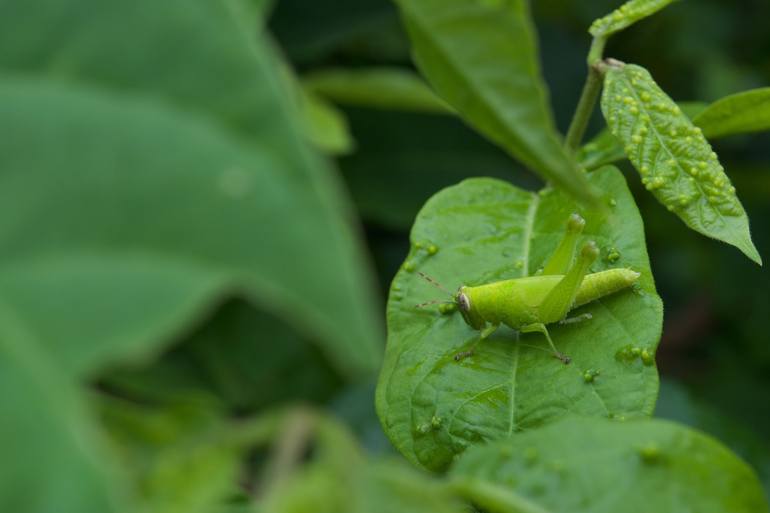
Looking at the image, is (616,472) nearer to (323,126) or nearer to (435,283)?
(435,283)

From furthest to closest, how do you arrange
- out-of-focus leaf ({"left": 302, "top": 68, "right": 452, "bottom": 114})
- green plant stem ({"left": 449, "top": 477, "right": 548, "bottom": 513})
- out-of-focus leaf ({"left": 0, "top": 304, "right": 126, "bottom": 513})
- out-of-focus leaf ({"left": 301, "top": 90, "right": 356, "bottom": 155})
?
out-of-focus leaf ({"left": 302, "top": 68, "right": 452, "bottom": 114})
out-of-focus leaf ({"left": 301, "top": 90, "right": 356, "bottom": 155})
green plant stem ({"left": 449, "top": 477, "right": 548, "bottom": 513})
out-of-focus leaf ({"left": 0, "top": 304, "right": 126, "bottom": 513})

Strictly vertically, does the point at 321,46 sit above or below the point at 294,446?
below

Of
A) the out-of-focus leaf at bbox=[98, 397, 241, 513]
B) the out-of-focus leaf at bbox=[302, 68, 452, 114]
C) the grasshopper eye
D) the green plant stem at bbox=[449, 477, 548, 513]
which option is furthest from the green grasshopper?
the out-of-focus leaf at bbox=[302, 68, 452, 114]

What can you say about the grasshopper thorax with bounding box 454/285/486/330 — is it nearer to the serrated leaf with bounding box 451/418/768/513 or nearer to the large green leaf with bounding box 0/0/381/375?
the serrated leaf with bounding box 451/418/768/513

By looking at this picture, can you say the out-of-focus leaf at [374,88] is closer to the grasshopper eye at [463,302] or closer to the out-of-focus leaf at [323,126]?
the out-of-focus leaf at [323,126]

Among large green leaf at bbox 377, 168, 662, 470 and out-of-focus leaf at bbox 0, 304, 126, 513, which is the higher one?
out-of-focus leaf at bbox 0, 304, 126, 513

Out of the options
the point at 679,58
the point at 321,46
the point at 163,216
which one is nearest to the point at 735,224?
the point at 163,216

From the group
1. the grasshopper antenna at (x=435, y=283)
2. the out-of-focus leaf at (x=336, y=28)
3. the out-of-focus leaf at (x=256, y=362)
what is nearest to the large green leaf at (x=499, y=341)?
the grasshopper antenna at (x=435, y=283)

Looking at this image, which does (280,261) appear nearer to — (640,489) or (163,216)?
(163,216)
